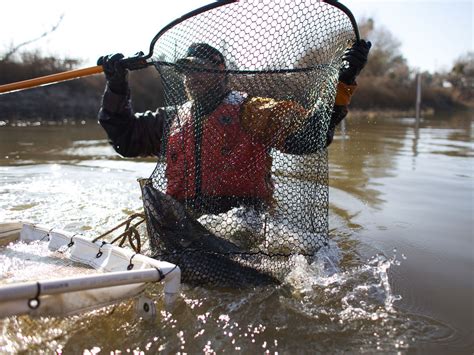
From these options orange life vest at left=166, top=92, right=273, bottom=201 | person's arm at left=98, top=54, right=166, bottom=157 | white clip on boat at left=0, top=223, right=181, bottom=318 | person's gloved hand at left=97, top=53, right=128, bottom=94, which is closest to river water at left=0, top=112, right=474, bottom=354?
white clip on boat at left=0, top=223, right=181, bottom=318

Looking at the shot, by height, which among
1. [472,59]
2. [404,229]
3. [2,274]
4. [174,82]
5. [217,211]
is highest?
[472,59]

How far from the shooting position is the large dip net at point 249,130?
2.95 metres

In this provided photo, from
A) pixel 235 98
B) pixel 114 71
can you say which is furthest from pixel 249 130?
pixel 114 71

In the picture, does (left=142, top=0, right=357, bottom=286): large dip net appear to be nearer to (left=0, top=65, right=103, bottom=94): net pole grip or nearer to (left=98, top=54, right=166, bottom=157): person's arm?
(left=98, top=54, right=166, bottom=157): person's arm

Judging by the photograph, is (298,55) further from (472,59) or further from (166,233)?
(472,59)

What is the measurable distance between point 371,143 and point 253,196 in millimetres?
8831

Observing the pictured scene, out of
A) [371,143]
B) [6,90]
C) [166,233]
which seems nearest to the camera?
[166,233]

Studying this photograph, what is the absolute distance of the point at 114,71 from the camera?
10.6 feet

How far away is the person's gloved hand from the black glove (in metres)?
1.52

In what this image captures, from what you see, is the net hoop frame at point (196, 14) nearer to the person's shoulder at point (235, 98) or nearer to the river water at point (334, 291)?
the person's shoulder at point (235, 98)

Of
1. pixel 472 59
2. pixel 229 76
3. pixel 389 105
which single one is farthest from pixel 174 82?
pixel 472 59

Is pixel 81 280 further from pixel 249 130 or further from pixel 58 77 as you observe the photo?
pixel 58 77

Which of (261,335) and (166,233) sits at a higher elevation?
(166,233)

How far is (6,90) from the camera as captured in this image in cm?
398
